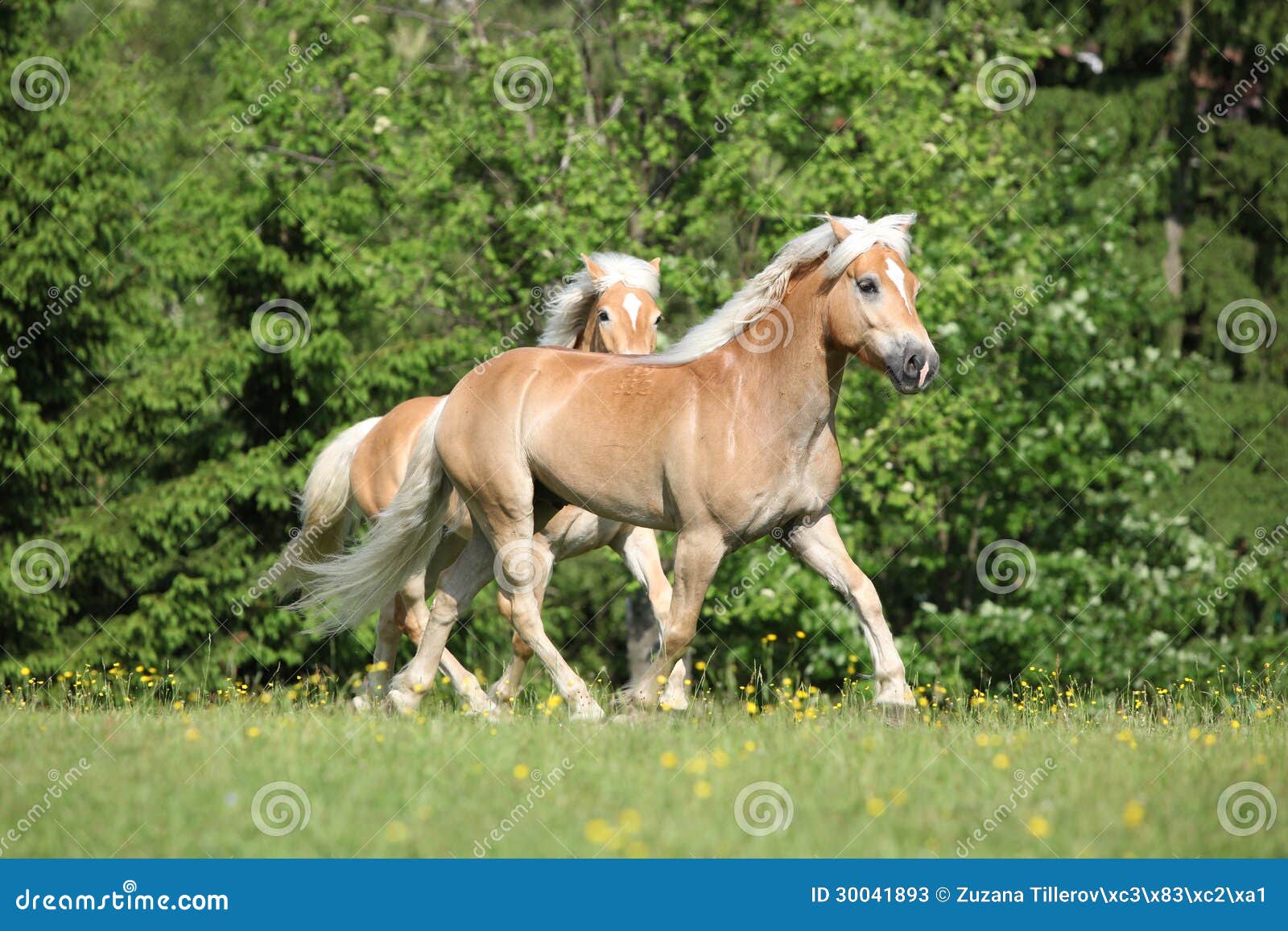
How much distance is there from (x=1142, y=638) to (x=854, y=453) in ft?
15.3

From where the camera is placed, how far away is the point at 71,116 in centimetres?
1567

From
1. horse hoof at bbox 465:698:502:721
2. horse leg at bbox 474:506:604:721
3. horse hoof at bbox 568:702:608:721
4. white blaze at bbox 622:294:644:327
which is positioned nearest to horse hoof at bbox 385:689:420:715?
horse hoof at bbox 465:698:502:721

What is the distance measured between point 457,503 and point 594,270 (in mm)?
2000

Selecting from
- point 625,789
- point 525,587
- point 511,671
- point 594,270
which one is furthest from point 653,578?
point 625,789

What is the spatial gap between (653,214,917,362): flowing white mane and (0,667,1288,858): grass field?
5.92ft

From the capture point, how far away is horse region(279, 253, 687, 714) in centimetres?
806

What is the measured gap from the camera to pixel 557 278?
14.8 metres

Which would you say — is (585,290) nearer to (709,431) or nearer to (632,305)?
(632,305)

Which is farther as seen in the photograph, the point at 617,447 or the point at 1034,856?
the point at 617,447

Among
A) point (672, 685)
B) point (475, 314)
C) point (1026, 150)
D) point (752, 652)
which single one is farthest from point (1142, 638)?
point (672, 685)

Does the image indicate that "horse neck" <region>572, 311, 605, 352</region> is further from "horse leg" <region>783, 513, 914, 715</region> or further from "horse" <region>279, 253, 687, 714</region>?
"horse leg" <region>783, 513, 914, 715</region>

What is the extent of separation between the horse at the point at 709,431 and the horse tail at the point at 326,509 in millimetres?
2618

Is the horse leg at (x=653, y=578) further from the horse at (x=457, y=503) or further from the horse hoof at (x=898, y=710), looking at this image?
the horse hoof at (x=898, y=710)

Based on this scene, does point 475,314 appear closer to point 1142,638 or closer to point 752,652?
point 752,652
